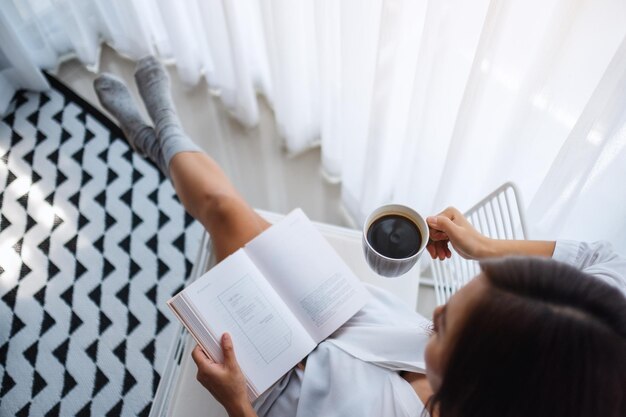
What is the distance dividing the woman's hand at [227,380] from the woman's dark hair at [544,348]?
1.23 feet

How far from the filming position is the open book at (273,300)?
84 cm

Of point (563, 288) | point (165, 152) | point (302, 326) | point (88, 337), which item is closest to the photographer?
point (563, 288)

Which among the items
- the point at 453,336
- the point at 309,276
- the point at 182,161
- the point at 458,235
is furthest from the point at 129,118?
the point at 453,336

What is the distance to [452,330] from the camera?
1.83ft

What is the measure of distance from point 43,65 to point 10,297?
2.61 ft

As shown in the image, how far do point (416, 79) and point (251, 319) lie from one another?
0.54 metres

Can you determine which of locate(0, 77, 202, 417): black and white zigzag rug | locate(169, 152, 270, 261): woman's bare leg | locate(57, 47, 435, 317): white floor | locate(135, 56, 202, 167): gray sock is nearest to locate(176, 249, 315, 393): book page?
locate(169, 152, 270, 261): woman's bare leg

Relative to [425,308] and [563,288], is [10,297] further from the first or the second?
[563,288]

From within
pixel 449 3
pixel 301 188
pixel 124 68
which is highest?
pixel 449 3

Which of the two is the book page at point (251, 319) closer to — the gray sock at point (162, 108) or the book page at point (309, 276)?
the book page at point (309, 276)

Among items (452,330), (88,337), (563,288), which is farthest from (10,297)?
(563,288)

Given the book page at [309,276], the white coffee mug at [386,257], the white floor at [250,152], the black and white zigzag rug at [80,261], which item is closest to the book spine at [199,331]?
the book page at [309,276]

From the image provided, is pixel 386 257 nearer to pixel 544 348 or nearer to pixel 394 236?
pixel 394 236

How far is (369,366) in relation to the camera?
825 millimetres
